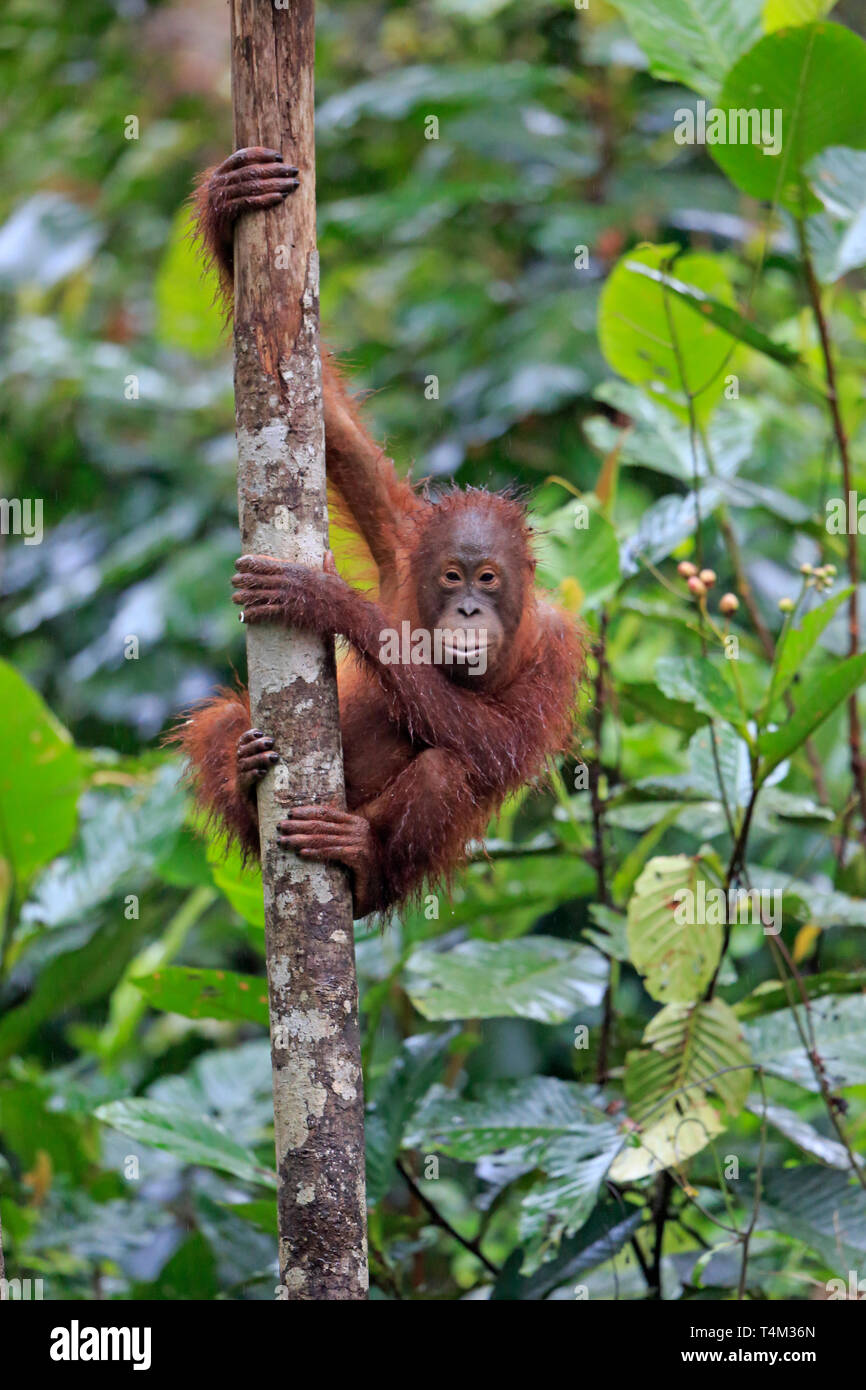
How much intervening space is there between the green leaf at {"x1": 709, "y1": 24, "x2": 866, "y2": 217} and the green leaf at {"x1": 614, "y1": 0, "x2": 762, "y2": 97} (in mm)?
403

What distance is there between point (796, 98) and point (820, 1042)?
8.20 ft

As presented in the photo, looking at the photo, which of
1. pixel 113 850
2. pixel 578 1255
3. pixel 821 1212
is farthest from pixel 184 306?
pixel 821 1212

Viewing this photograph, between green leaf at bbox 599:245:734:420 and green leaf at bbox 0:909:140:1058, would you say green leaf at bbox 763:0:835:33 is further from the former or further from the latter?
green leaf at bbox 0:909:140:1058

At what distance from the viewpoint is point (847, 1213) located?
136 inches

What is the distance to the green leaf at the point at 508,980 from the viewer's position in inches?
141

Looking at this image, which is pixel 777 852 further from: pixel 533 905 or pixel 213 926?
pixel 213 926

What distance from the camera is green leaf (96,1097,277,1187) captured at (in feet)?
11.2

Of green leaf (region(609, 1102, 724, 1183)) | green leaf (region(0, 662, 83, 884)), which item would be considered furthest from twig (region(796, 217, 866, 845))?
green leaf (region(0, 662, 83, 884))

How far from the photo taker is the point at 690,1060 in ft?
11.4

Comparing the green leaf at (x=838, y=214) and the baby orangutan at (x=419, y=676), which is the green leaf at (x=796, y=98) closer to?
the green leaf at (x=838, y=214)

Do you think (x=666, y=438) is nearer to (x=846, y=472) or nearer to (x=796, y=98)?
(x=846, y=472)

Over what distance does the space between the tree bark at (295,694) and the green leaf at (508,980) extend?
37.5 inches

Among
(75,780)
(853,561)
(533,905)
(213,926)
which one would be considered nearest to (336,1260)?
(533,905)

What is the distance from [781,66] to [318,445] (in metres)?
1.85
